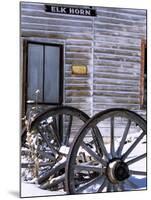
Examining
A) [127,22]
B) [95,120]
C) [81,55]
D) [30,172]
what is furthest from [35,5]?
[30,172]

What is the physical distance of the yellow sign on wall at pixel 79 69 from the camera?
349 centimetres

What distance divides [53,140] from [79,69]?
57 cm

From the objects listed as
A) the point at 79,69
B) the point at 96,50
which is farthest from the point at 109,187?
the point at 96,50

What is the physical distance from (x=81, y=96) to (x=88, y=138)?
1.06 feet

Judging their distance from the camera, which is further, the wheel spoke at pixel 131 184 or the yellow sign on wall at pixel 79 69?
the wheel spoke at pixel 131 184

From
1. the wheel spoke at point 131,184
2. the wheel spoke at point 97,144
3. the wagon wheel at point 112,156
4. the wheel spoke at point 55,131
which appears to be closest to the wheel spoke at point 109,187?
the wagon wheel at point 112,156

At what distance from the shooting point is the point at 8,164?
10.8ft

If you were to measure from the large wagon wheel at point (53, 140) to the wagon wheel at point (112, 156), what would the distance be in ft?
0.20

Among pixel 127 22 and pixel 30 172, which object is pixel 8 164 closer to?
pixel 30 172

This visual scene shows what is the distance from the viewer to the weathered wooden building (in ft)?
11.1

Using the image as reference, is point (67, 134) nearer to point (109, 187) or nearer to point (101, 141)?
point (101, 141)

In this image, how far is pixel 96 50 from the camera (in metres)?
3.54

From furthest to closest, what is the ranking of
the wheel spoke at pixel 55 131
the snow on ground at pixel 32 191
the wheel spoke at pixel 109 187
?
1. the wheel spoke at pixel 109 187
2. the wheel spoke at pixel 55 131
3. the snow on ground at pixel 32 191

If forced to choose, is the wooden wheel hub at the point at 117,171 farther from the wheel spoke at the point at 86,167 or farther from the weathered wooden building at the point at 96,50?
the weathered wooden building at the point at 96,50
